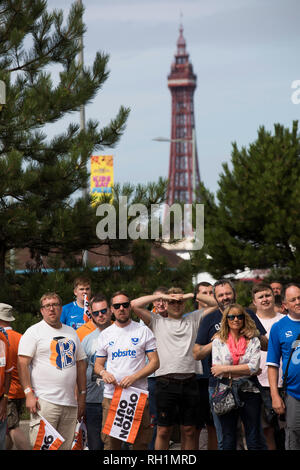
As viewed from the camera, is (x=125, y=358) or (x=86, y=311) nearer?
(x=125, y=358)

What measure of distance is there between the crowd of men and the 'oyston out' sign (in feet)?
0.26

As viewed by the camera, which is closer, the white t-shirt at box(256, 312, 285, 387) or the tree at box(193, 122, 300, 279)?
the white t-shirt at box(256, 312, 285, 387)

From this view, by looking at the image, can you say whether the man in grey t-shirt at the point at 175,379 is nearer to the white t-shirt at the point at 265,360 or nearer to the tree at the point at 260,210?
the white t-shirt at the point at 265,360

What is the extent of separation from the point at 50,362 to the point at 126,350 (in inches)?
25.4

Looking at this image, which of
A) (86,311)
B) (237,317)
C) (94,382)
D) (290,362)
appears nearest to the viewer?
(290,362)

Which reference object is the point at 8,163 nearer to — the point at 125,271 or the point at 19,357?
the point at 125,271

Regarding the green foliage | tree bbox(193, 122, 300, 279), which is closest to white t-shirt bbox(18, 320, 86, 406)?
the green foliage

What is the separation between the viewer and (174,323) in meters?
7.13

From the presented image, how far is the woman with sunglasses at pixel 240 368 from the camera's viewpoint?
6262mm

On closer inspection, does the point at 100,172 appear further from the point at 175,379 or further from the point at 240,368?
the point at 240,368

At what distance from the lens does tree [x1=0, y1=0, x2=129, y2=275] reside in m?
12.0

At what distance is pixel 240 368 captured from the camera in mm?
6250

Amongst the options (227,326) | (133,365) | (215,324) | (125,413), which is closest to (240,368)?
(227,326)

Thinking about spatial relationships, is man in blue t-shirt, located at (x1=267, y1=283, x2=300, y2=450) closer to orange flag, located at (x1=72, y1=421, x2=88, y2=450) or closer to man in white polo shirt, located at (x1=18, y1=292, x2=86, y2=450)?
man in white polo shirt, located at (x1=18, y1=292, x2=86, y2=450)
